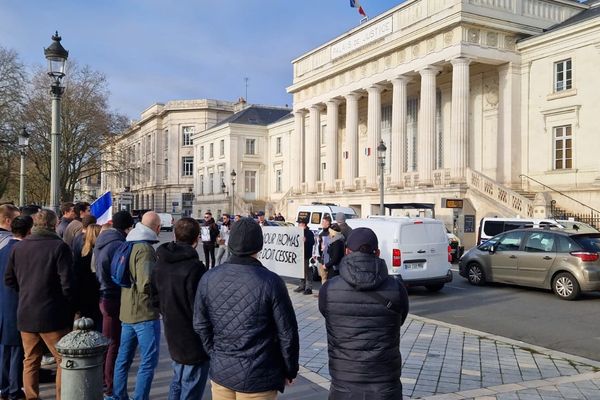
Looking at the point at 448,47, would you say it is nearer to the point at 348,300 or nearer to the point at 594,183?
the point at 594,183

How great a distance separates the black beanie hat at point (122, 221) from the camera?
614cm

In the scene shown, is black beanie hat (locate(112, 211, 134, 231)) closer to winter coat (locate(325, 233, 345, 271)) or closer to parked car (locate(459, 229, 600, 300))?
winter coat (locate(325, 233, 345, 271))

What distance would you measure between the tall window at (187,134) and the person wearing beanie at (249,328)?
269 feet

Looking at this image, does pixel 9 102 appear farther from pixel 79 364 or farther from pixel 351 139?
pixel 79 364

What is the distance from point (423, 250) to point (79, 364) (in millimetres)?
10698

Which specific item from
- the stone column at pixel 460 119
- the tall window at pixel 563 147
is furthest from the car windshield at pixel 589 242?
the tall window at pixel 563 147

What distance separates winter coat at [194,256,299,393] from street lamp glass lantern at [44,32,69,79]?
357 inches

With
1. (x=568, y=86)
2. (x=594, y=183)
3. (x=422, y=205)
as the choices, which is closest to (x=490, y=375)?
(x=422, y=205)

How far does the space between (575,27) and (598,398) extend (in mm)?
29351

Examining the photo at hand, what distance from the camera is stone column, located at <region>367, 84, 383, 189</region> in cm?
3956

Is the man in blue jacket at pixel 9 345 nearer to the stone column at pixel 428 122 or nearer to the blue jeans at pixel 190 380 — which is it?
the blue jeans at pixel 190 380

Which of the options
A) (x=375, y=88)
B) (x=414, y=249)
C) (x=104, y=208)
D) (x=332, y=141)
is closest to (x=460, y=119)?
(x=375, y=88)

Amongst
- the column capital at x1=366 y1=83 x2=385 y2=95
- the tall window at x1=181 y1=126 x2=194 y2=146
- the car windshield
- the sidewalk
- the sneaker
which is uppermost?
the tall window at x1=181 y1=126 x2=194 y2=146

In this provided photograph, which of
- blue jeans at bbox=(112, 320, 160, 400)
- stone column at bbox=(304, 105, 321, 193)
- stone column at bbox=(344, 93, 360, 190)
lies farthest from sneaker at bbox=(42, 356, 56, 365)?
stone column at bbox=(304, 105, 321, 193)
